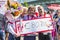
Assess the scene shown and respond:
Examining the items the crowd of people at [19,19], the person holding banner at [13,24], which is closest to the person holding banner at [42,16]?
the crowd of people at [19,19]

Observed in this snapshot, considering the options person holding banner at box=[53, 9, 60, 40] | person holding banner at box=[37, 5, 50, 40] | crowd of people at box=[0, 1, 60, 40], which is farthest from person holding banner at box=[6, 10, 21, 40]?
→ person holding banner at box=[53, 9, 60, 40]

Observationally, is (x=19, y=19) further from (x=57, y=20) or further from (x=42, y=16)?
(x=57, y=20)

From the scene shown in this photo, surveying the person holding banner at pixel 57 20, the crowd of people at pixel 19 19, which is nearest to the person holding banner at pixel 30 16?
the crowd of people at pixel 19 19

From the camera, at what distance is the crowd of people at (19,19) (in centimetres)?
277

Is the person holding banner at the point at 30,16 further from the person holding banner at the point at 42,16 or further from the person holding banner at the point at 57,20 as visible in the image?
the person holding banner at the point at 57,20

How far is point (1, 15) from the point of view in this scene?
2783 millimetres

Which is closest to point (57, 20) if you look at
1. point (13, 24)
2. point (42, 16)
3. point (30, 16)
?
point (42, 16)

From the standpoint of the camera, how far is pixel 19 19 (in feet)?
9.09

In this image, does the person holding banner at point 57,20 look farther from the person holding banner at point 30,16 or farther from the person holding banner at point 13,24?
the person holding banner at point 13,24

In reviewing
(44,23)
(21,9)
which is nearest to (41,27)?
(44,23)

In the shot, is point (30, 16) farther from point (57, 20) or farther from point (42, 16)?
point (57, 20)

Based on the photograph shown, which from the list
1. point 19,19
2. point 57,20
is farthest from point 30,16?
point 57,20

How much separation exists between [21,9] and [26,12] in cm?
5

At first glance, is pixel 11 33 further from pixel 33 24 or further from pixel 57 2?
pixel 57 2
